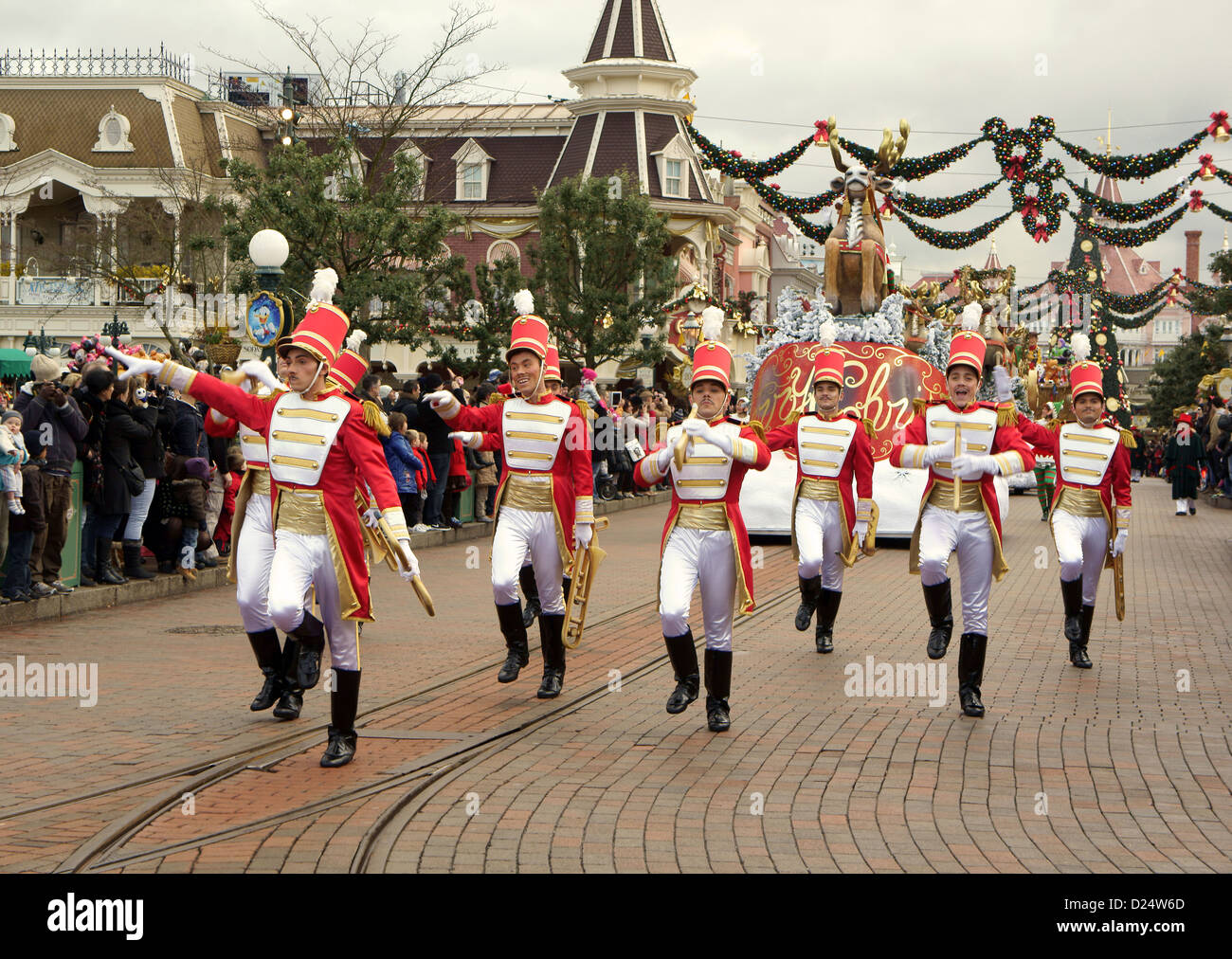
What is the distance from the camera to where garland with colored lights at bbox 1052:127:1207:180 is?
22641 millimetres

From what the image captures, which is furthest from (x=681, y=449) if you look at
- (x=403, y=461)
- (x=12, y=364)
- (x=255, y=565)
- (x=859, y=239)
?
(x=859, y=239)

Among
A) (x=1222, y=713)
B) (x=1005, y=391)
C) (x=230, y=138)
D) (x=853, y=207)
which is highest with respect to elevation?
(x=230, y=138)

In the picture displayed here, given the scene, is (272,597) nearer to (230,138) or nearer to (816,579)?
(816,579)

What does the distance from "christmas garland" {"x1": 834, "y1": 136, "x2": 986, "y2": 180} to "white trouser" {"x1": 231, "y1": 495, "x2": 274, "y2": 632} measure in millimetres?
16429

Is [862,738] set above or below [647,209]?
below

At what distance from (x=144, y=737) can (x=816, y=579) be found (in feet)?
17.9

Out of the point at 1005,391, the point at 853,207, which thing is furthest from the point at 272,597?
the point at 853,207

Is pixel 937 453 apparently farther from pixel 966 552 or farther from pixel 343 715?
pixel 343 715

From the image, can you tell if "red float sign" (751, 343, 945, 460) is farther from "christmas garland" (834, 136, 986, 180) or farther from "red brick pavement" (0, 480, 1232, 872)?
"red brick pavement" (0, 480, 1232, 872)

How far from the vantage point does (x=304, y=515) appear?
23.4 feet

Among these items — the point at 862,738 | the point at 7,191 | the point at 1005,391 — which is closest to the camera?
the point at 862,738

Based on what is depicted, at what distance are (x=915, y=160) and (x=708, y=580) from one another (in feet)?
53.1

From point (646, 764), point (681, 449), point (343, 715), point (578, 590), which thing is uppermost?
point (681, 449)

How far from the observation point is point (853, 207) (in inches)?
891
